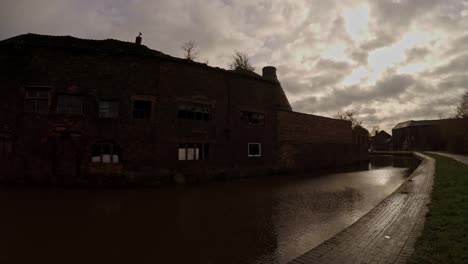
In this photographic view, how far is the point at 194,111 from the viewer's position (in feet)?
57.0

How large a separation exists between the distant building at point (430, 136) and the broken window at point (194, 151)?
49.1 m

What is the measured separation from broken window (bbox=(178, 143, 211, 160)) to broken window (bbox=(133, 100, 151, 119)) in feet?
10.2

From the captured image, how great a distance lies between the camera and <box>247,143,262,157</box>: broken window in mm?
20094

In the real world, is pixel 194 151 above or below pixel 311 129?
below

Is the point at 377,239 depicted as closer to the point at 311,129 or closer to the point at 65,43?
the point at 65,43

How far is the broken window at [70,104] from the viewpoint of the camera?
1433 centimetres

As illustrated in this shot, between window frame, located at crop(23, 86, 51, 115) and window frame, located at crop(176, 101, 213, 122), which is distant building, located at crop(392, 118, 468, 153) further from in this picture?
window frame, located at crop(23, 86, 51, 115)

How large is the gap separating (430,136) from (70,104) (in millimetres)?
88916

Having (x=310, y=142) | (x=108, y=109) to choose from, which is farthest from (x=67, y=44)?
(x=310, y=142)

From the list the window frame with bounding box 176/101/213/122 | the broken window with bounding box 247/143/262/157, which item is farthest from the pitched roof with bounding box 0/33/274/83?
the broken window with bounding box 247/143/262/157

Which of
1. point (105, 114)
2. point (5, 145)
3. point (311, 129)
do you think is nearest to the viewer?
point (5, 145)

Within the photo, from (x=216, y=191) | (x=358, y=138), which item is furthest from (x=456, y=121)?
(x=216, y=191)

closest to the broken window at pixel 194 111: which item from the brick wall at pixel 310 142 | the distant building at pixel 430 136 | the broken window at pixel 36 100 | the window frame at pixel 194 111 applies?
the window frame at pixel 194 111

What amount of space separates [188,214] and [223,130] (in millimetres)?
10639
